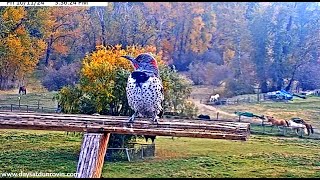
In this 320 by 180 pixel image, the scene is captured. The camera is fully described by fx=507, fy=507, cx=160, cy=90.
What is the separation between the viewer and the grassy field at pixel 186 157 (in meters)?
4.45

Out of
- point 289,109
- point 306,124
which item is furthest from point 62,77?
point 306,124

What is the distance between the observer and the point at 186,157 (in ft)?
15.4

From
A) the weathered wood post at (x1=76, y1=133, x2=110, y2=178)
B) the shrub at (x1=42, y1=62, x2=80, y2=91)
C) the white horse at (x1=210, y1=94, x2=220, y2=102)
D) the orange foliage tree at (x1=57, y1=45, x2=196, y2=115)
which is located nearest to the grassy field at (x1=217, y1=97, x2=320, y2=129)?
the white horse at (x1=210, y1=94, x2=220, y2=102)

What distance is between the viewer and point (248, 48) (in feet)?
16.6

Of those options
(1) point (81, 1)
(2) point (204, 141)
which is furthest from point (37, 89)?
(2) point (204, 141)

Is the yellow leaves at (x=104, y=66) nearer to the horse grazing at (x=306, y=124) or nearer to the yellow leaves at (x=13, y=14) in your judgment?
the yellow leaves at (x=13, y=14)

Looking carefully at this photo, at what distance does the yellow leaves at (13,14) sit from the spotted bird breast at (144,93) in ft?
6.81

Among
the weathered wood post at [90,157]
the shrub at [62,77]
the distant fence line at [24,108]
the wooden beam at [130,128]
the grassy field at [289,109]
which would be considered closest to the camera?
the weathered wood post at [90,157]

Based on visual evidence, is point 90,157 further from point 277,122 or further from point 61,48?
point 277,122

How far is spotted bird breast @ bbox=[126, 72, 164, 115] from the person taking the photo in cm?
315

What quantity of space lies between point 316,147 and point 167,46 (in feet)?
5.72

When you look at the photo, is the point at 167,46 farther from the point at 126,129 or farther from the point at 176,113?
the point at 126,129

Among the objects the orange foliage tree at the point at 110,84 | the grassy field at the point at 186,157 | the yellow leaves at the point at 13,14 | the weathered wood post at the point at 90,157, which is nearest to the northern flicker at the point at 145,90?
the weathered wood post at the point at 90,157

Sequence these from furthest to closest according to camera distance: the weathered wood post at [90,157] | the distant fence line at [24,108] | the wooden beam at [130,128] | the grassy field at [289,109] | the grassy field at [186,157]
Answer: the grassy field at [289,109] → the distant fence line at [24,108] → the grassy field at [186,157] → the wooden beam at [130,128] → the weathered wood post at [90,157]
